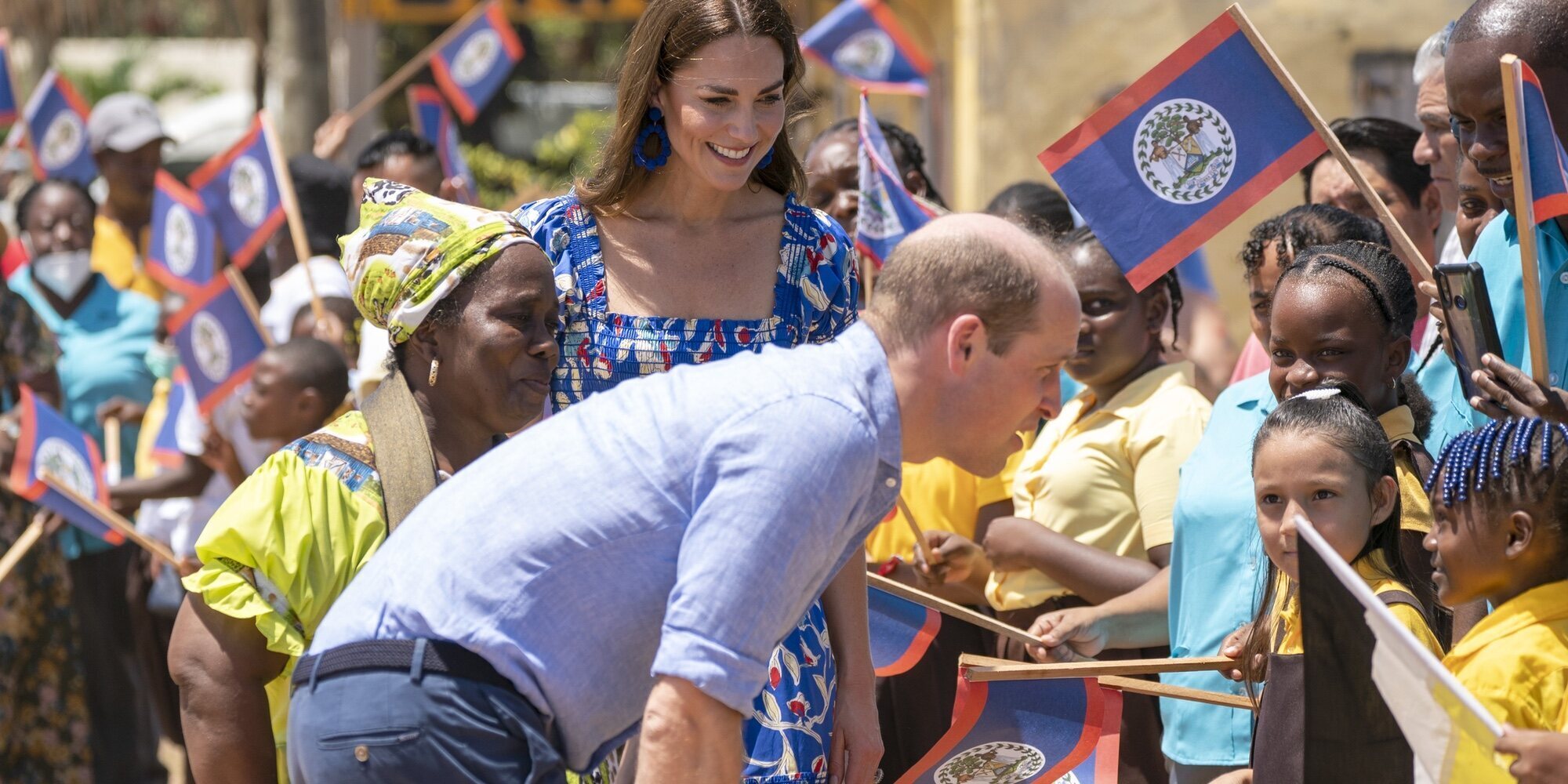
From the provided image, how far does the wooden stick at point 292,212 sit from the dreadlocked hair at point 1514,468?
4515 mm

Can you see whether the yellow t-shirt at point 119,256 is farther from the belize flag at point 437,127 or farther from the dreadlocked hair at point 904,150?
the dreadlocked hair at point 904,150

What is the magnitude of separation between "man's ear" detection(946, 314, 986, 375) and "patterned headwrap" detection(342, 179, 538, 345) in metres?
1.05

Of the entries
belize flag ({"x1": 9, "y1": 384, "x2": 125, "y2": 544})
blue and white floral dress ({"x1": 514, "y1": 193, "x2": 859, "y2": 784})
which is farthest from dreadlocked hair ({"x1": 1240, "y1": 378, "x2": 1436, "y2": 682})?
belize flag ({"x1": 9, "y1": 384, "x2": 125, "y2": 544})

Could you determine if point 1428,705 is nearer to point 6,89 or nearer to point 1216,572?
point 1216,572

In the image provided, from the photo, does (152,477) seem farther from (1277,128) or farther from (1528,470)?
(1528,470)

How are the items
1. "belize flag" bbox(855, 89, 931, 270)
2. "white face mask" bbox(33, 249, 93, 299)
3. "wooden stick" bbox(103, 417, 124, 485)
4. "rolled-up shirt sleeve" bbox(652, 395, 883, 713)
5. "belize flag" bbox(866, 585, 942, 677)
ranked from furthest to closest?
"white face mask" bbox(33, 249, 93, 299) < "wooden stick" bbox(103, 417, 124, 485) < "belize flag" bbox(855, 89, 931, 270) < "belize flag" bbox(866, 585, 942, 677) < "rolled-up shirt sleeve" bbox(652, 395, 883, 713)

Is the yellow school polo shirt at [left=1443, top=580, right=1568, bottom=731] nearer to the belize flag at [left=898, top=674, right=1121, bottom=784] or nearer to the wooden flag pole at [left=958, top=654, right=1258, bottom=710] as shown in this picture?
the wooden flag pole at [left=958, top=654, right=1258, bottom=710]

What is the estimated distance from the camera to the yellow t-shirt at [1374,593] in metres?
3.29

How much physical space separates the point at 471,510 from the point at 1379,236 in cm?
282

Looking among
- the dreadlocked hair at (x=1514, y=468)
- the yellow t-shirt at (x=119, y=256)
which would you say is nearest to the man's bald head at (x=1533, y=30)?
the dreadlocked hair at (x=1514, y=468)

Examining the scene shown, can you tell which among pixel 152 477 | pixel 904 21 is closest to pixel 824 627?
pixel 152 477

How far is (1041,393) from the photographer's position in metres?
2.59

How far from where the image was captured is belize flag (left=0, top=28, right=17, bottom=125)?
380 inches

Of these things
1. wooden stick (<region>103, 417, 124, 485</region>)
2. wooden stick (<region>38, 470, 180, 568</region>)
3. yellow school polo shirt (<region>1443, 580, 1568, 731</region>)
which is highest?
yellow school polo shirt (<region>1443, 580, 1568, 731</region>)
